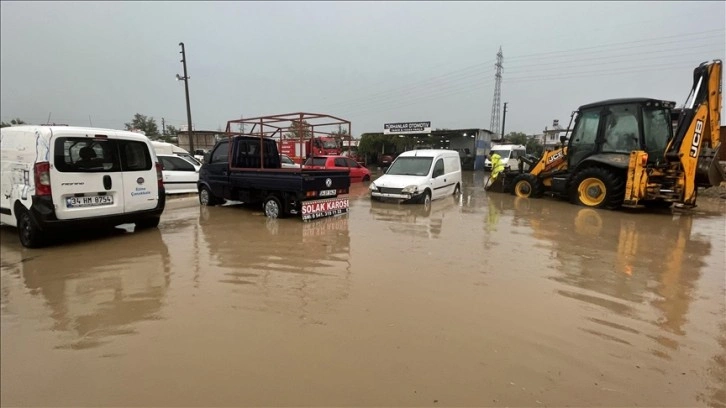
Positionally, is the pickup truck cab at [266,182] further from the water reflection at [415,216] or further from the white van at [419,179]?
the white van at [419,179]

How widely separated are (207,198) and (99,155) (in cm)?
447

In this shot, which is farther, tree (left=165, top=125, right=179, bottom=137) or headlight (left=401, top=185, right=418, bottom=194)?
tree (left=165, top=125, right=179, bottom=137)

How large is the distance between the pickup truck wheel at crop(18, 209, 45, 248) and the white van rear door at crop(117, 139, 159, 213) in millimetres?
1112

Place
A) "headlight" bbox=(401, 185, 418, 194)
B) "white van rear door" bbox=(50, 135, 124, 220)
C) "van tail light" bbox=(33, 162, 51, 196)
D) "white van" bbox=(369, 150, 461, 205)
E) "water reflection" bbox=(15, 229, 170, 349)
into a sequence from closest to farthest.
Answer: "water reflection" bbox=(15, 229, 170, 349) → "van tail light" bbox=(33, 162, 51, 196) → "white van rear door" bbox=(50, 135, 124, 220) → "headlight" bbox=(401, 185, 418, 194) → "white van" bbox=(369, 150, 461, 205)

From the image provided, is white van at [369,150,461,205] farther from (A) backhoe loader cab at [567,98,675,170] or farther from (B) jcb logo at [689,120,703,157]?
(B) jcb logo at [689,120,703,157]

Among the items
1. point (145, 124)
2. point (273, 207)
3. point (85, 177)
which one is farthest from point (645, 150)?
point (145, 124)

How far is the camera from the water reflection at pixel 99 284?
10.7ft

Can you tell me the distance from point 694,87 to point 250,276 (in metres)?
11.1

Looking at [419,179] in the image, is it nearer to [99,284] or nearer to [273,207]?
[273,207]

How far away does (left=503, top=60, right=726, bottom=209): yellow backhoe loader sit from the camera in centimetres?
883

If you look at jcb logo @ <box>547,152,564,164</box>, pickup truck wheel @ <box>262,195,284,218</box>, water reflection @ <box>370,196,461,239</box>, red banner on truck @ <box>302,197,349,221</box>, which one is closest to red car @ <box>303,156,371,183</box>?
water reflection @ <box>370,196,461,239</box>

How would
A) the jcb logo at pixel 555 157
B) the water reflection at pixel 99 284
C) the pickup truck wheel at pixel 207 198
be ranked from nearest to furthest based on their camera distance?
the water reflection at pixel 99 284 < the pickup truck wheel at pixel 207 198 < the jcb logo at pixel 555 157

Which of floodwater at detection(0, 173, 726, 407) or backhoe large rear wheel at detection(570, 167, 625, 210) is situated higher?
backhoe large rear wheel at detection(570, 167, 625, 210)

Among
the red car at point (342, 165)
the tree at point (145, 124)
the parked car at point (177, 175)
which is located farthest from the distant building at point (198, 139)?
the parked car at point (177, 175)
